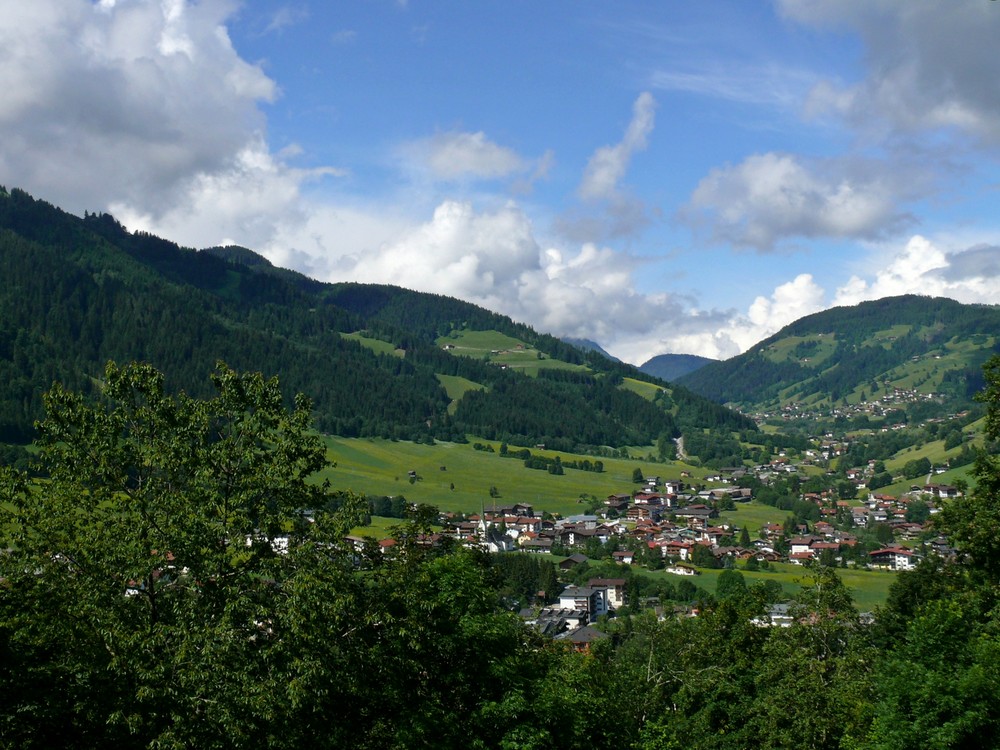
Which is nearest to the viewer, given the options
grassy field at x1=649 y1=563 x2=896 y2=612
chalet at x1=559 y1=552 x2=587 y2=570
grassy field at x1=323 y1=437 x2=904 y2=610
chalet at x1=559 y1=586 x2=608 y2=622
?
grassy field at x1=649 y1=563 x2=896 y2=612

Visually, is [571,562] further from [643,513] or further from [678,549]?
[643,513]

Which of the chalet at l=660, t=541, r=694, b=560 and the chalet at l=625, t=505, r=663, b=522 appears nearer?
the chalet at l=660, t=541, r=694, b=560

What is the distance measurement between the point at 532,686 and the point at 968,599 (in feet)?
48.2

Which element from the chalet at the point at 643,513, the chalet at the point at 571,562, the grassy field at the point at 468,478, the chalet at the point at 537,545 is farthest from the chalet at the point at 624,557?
the chalet at the point at 643,513

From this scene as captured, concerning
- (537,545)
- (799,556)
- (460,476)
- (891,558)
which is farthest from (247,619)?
(460,476)

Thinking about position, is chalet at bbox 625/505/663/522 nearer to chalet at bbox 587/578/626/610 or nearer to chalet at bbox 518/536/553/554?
chalet at bbox 518/536/553/554

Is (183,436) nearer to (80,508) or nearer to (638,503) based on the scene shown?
(80,508)

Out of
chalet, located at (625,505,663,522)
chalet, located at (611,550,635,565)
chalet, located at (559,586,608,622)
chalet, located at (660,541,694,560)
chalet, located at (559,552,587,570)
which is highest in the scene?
chalet, located at (625,505,663,522)

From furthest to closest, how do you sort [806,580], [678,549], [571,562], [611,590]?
[678,549] < [571,562] < [611,590] < [806,580]

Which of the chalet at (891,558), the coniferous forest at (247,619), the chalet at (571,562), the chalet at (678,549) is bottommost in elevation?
the chalet at (571,562)

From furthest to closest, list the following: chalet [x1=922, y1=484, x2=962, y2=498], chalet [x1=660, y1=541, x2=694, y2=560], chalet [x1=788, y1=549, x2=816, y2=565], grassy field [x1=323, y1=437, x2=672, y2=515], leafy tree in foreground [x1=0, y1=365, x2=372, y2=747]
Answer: chalet [x1=922, y1=484, x2=962, y2=498], grassy field [x1=323, y1=437, x2=672, y2=515], chalet [x1=660, y1=541, x2=694, y2=560], chalet [x1=788, y1=549, x2=816, y2=565], leafy tree in foreground [x1=0, y1=365, x2=372, y2=747]

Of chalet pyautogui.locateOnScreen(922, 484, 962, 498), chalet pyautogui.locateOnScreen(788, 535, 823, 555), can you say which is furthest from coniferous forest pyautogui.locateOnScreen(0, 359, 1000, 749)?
chalet pyautogui.locateOnScreen(922, 484, 962, 498)

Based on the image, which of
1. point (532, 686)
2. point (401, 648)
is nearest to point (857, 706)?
point (532, 686)

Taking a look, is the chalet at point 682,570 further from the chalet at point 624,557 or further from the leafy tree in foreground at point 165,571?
the leafy tree in foreground at point 165,571
